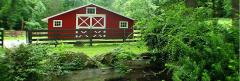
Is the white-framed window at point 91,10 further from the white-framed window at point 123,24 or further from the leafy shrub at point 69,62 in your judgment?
the leafy shrub at point 69,62

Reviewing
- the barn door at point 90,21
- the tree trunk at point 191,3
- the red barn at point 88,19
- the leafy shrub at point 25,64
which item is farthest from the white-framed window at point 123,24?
the leafy shrub at point 25,64

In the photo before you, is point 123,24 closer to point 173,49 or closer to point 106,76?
point 106,76

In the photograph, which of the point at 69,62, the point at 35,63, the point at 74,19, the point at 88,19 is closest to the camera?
the point at 35,63

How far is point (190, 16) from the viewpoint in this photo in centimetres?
1138

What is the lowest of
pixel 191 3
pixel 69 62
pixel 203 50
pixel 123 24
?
pixel 69 62

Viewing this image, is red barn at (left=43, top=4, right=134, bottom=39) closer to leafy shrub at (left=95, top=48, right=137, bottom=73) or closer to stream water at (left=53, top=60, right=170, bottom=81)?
stream water at (left=53, top=60, right=170, bottom=81)

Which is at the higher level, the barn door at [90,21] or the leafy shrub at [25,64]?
the barn door at [90,21]

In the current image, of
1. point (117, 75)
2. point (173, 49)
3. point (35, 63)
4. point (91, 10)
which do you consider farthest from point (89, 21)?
point (173, 49)

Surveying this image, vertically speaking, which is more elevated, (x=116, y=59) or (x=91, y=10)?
(x=91, y=10)

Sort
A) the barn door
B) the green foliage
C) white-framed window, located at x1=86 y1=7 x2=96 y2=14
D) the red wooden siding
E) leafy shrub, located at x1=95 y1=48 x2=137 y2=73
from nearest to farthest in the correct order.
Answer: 1. the green foliage
2. leafy shrub, located at x1=95 y1=48 x2=137 y2=73
3. the red wooden siding
4. the barn door
5. white-framed window, located at x1=86 y1=7 x2=96 y2=14

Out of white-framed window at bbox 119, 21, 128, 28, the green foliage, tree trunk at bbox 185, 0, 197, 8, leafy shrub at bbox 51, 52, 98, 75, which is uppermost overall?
tree trunk at bbox 185, 0, 197, 8

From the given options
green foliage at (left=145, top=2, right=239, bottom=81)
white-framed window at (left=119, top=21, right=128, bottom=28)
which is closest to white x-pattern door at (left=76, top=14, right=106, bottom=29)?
white-framed window at (left=119, top=21, right=128, bottom=28)

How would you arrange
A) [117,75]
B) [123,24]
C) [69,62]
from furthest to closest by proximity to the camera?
[123,24] < [117,75] < [69,62]

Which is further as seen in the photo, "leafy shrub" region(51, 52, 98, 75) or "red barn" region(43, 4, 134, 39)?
"red barn" region(43, 4, 134, 39)
